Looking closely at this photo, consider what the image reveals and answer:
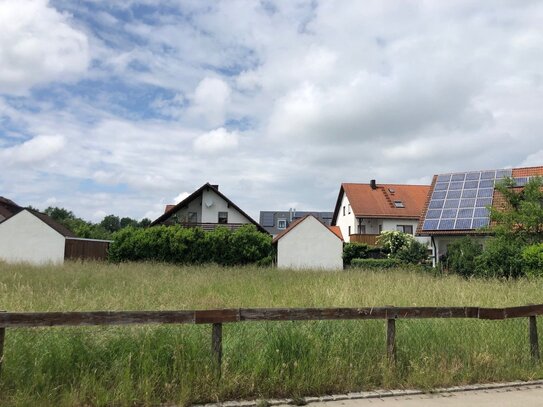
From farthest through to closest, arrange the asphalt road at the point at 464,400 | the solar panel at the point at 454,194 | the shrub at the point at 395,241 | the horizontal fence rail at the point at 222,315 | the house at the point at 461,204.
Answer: the shrub at the point at 395,241
the solar panel at the point at 454,194
the house at the point at 461,204
the asphalt road at the point at 464,400
the horizontal fence rail at the point at 222,315

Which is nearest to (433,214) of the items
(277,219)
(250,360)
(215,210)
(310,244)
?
(310,244)

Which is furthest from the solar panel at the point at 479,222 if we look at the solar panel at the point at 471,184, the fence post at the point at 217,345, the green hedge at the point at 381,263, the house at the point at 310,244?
the fence post at the point at 217,345

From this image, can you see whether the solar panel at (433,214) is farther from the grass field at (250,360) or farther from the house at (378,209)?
the grass field at (250,360)

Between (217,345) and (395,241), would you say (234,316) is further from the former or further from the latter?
(395,241)

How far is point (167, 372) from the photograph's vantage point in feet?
16.5

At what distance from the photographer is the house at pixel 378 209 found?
46750 mm

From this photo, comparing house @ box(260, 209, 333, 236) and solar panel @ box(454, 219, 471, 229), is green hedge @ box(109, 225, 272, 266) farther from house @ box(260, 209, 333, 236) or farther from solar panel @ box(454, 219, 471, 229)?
house @ box(260, 209, 333, 236)

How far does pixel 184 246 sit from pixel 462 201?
18973 millimetres

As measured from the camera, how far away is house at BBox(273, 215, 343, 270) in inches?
1521

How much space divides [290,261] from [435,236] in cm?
1199

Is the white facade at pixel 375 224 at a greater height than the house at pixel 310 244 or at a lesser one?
greater

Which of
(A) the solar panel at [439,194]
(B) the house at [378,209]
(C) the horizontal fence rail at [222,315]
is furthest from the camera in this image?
(B) the house at [378,209]

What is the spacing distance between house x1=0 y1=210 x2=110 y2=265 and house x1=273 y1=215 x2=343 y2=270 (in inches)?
604

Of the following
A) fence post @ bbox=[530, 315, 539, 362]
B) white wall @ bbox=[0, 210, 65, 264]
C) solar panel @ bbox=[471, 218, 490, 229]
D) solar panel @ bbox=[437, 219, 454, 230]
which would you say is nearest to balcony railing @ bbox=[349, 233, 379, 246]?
solar panel @ bbox=[437, 219, 454, 230]
